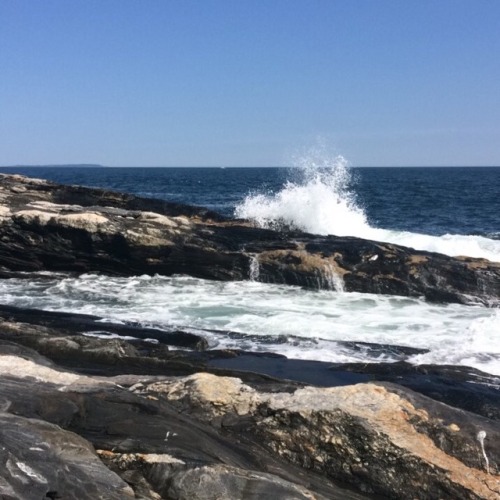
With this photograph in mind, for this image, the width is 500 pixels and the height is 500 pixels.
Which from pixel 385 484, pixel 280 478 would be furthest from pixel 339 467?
pixel 280 478

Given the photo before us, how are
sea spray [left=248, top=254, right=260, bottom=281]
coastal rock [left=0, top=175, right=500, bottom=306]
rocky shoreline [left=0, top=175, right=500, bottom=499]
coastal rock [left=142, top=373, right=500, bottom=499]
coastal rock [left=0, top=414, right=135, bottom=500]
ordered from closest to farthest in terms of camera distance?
coastal rock [left=0, top=414, right=135, bottom=500] < rocky shoreline [left=0, top=175, right=500, bottom=499] < coastal rock [left=142, top=373, right=500, bottom=499] < coastal rock [left=0, top=175, right=500, bottom=306] < sea spray [left=248, top=254, right=260, bottom=281]

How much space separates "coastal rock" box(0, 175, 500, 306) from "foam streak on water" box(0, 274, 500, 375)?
0.42 meters

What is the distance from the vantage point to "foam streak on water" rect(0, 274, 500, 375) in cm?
974

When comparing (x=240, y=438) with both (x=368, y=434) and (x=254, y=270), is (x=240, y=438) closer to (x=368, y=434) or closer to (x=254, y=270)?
(x=368, y=434)

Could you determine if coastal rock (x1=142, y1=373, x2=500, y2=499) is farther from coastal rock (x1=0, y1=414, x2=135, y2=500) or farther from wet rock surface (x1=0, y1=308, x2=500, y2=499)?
coastal rock (x1=0, y1=414, x2=135, y2=500)

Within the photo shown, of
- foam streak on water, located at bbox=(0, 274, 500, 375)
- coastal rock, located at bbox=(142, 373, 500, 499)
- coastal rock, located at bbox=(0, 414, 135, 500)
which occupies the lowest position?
foam streak on water, located at bbox=(0, 274, 500, 375)

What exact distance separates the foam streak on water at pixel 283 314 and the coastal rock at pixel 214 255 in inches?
16.6

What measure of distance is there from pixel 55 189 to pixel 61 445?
15668mm

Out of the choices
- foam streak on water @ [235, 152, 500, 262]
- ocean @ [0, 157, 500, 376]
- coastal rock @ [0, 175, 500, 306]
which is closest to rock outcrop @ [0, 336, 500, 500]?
ocean @ [0, 157, 500, 376]

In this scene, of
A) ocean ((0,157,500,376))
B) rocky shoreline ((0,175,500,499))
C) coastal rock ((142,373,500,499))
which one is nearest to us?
rocky shoreline ((0,175,500,499))

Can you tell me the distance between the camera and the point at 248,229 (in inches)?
650

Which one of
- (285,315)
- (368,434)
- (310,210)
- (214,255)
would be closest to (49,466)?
(368,434)

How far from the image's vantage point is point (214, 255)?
15.3m

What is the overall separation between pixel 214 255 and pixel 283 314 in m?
3.96
